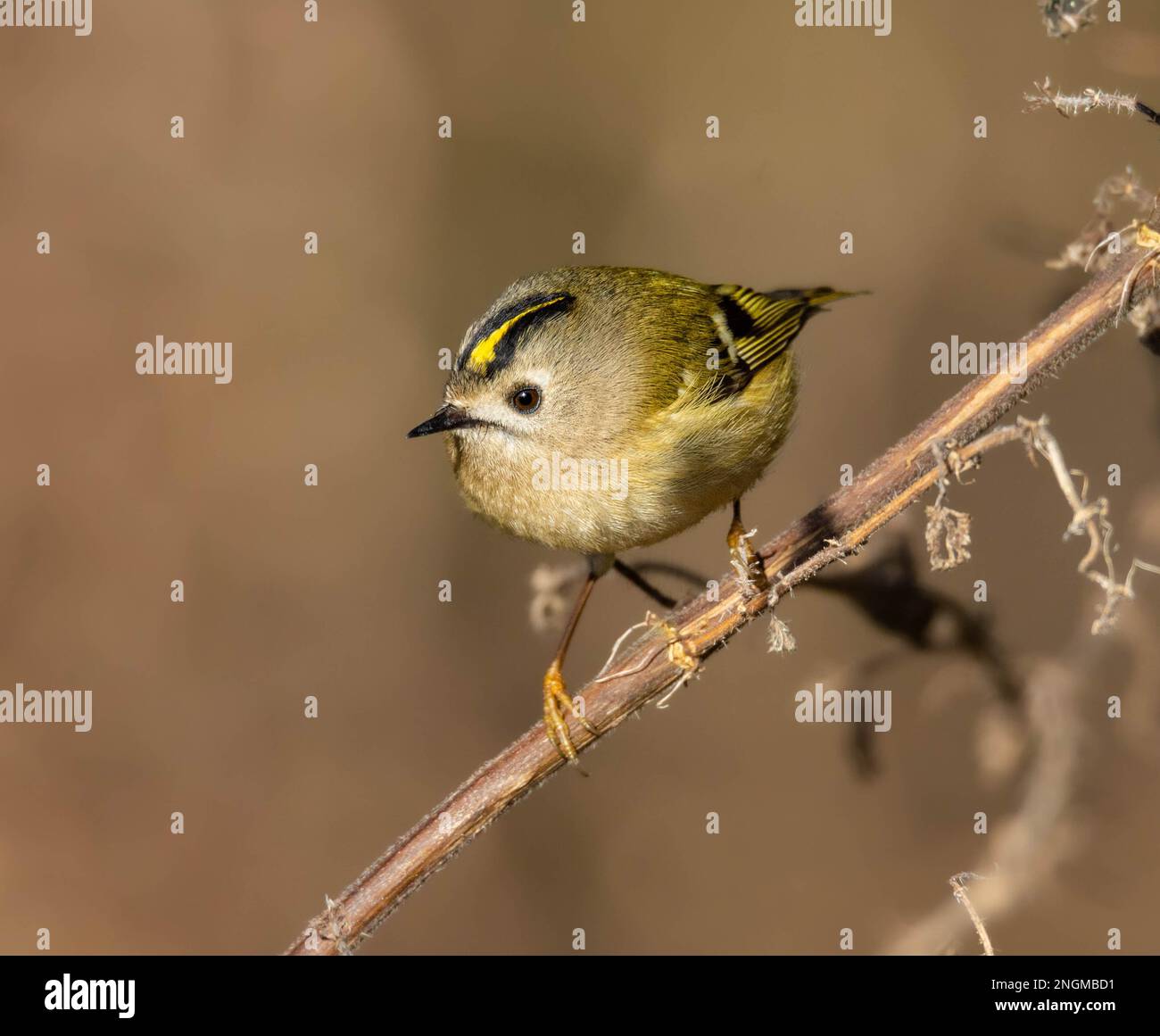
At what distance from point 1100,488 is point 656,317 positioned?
55.4 inches

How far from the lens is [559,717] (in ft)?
9.03

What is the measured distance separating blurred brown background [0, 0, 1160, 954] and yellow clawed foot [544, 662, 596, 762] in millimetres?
784

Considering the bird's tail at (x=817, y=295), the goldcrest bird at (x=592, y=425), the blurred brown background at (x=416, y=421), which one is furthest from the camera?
the blurred brown background at (x=416, y=421)

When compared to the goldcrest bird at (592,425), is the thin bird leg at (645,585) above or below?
below

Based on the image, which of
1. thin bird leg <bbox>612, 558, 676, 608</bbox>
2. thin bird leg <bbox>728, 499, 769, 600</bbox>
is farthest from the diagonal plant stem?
thin bird leg <bbox>612, 558, 676, 608</bbox>

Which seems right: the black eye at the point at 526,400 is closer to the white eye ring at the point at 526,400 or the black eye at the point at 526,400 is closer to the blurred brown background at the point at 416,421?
the white eye ring at the point at 526,400

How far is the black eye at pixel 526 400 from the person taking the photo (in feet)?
10.0

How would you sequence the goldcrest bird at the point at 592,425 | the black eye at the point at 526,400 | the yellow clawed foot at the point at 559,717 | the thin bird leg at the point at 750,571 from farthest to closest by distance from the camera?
1. the black eye at the point at 526,400
2. the goldcrest bird at the point at 592,425
3. the yellow clawed foot at the point at 559,717
4. the thin bird leg at the point at 750,571

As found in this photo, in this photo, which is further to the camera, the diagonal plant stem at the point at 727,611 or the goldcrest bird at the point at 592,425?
the goldcrest bird at the point at 592,425

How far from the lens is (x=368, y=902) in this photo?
2289mm

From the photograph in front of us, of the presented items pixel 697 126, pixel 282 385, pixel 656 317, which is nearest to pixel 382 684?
pixel 282 385

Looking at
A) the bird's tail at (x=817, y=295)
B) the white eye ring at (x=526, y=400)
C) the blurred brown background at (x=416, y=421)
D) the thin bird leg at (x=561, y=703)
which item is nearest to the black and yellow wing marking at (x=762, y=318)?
the bird's tail at (x=817, y=295)

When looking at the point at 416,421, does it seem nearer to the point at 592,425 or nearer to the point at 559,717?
the point at 592,425

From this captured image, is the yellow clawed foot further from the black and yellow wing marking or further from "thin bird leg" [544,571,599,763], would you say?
the black and yellow wing marking
